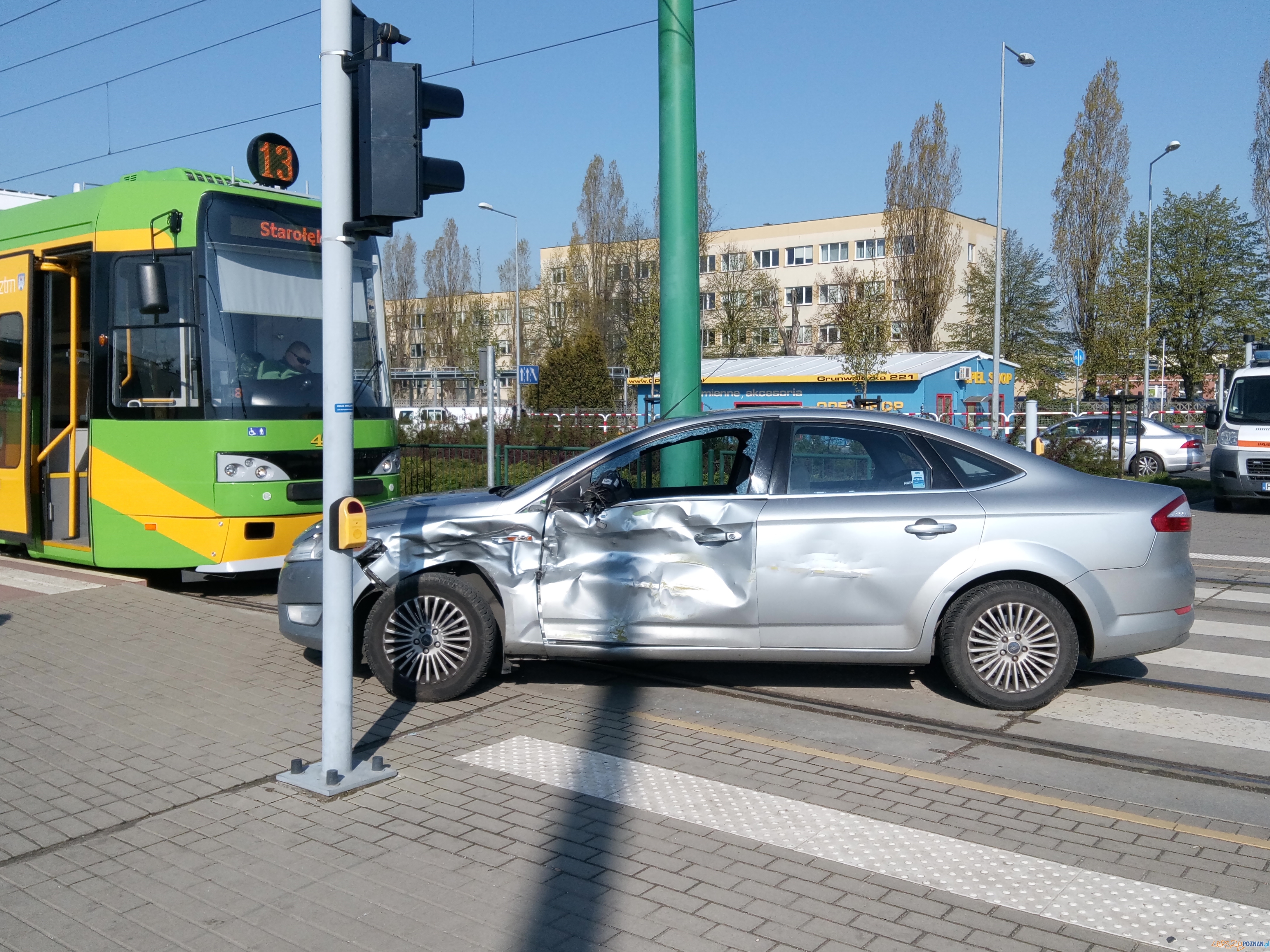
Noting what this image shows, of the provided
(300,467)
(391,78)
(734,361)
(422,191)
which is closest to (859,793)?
(422,191)

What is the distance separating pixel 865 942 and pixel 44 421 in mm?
9440

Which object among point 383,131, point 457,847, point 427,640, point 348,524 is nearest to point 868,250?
point 427,640

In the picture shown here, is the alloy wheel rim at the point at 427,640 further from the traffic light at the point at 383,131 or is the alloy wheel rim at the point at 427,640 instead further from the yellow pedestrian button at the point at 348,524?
the traffic light at the point at 383,131

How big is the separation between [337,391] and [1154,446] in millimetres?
25161

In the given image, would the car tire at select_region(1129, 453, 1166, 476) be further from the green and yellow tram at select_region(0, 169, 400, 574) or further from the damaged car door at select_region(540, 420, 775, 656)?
the damaged car door at select_region(540, 420, 775, 656)

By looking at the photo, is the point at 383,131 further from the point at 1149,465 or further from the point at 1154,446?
the point at 1154,446

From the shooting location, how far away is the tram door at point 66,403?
33.1 ft

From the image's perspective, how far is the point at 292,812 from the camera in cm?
464

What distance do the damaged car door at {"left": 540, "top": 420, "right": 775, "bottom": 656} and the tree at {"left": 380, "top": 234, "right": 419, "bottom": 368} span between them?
59.4 metres

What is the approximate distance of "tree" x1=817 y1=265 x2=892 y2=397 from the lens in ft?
113

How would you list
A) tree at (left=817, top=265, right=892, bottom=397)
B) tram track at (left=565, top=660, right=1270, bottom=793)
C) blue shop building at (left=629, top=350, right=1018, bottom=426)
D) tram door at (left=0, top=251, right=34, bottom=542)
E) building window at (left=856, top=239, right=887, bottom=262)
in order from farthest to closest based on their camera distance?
building window at (left=856, top=239, right=887, bottom=262) → blue shop building at (left=629, top=350, right=1018, bottom=426) → tree at (left=817, top=265, right=892, bottom=397) → tram door at (left=0, top=251, right=34, bottom=542) → tram track at (left=565, top=660, right=1270, bottom=793)

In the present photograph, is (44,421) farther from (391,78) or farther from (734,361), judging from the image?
(734,361)

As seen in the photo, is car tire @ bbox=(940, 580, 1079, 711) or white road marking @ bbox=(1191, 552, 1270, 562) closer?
car tire @ bbox=(940, 580, 1079, 711)

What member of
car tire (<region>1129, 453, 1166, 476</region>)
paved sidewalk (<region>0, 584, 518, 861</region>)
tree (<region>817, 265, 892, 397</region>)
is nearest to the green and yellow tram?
paved sidewalk (<region>0, 584, 518, 861</region>)
